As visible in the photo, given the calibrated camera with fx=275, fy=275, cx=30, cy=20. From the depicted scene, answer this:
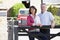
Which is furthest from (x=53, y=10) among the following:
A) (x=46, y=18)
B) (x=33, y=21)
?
(x=33, y=21)

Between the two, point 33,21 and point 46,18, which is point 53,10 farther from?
point 33,21

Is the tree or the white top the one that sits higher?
the white top

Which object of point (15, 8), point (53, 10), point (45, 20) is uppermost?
point (45, 20)

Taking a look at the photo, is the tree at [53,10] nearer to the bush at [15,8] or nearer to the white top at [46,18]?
the bush at [15,8]

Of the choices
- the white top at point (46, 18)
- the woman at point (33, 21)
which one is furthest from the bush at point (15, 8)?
the woman at point (33, 21)

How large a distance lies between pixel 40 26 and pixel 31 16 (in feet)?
1.79

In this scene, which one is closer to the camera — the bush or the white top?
the white top

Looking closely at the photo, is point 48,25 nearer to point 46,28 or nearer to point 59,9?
point 46,28

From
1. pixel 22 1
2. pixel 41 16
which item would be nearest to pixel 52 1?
pixel 22 1

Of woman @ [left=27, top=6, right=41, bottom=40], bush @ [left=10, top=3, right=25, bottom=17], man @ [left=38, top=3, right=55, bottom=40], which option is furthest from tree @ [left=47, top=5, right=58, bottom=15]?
woman @ [left=27, top=6, right=41, bottom=40]

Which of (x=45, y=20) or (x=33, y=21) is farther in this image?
(x=45, y=20)

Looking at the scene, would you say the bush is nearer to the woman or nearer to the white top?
the white top

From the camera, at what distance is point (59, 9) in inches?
679

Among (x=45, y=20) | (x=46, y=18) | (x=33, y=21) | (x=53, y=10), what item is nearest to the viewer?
(x=33, y=21)
